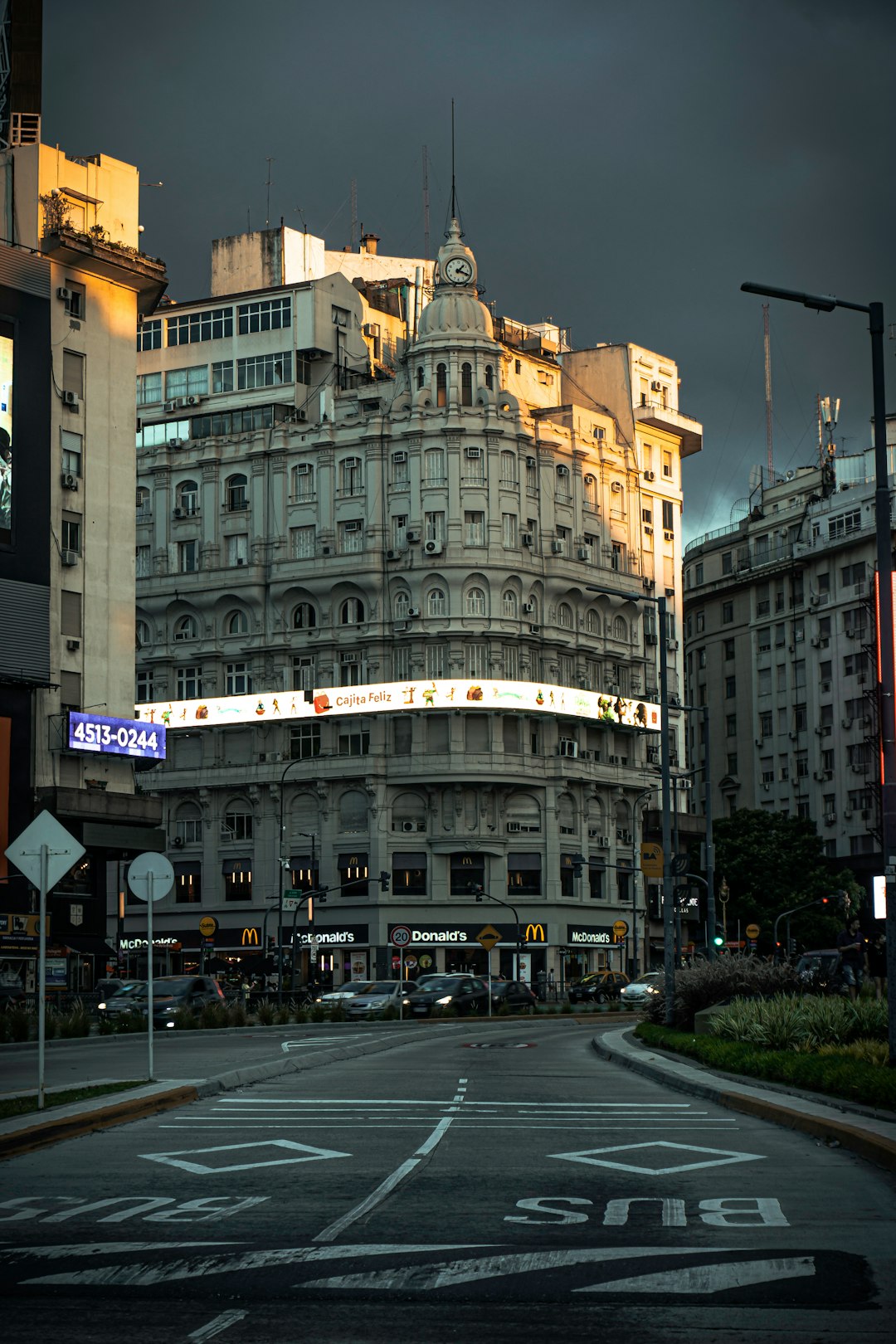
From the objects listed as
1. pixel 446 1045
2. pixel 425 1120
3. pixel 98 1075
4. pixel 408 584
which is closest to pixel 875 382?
pixel 425 1120

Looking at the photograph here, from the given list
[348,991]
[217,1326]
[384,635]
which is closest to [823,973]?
[348,991]

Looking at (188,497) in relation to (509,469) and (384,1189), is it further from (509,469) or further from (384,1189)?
(384,1189)

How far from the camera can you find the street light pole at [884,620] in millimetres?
19359

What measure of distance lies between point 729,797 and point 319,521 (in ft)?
129

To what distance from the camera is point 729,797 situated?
123 m

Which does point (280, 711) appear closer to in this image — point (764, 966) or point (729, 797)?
point (729, 797)

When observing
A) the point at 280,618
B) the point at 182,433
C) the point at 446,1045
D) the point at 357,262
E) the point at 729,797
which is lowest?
the point at 446,1045

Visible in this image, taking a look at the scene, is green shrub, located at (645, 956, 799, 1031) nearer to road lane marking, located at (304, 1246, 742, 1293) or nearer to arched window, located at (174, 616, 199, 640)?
road lane marking, located at (304, 1246, 742, 1293)

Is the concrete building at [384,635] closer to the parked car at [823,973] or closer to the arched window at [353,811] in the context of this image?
the arched window at [353,811]

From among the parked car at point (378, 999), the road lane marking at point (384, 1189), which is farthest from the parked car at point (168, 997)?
the road lane marking at point (384, 1189)

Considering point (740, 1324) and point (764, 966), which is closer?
point (740, 1324)

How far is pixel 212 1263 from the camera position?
9.48m

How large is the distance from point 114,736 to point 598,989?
23.3m

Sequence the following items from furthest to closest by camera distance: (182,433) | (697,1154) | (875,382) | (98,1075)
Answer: (182,433)
(98,1075)
(875,382)
(697,1154)
